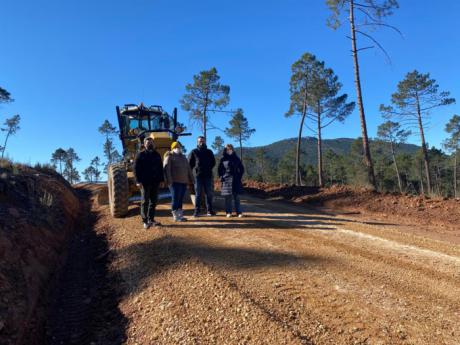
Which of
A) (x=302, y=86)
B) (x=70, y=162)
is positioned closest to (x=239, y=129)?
(x=302, y=86)

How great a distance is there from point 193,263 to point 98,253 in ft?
9.07

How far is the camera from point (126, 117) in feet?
36.9

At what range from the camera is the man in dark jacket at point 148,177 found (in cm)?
715

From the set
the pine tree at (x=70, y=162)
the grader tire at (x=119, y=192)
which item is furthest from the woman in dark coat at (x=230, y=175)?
the pine tree at (x=70, y=162)

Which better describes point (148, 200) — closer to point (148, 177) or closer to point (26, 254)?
point (148, 177)

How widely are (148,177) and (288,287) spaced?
4.41 metres

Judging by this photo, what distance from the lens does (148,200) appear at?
730cm

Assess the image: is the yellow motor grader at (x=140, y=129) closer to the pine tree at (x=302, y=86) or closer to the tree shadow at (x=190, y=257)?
the tree shadow at (x=190, y=257)

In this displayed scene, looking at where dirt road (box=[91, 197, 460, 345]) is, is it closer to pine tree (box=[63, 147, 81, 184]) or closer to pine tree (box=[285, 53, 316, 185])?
pine tree (box=[285, 53, 316, 185])

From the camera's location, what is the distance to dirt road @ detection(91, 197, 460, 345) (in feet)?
9.86

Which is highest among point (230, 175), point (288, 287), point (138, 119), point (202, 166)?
point (138, 119)

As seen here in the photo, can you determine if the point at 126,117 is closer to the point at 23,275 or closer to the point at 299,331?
the point at 23,275

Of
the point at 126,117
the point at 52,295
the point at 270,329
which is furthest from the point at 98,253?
the point at 126,117

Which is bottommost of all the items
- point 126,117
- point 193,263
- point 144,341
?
point 144,341
